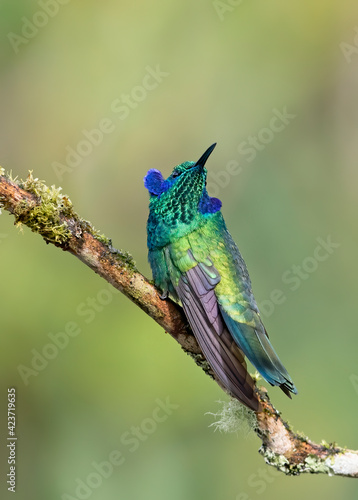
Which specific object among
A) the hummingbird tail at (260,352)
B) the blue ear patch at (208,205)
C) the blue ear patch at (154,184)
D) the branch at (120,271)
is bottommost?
the branch at (120,271)

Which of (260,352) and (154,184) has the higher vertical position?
(154,184)

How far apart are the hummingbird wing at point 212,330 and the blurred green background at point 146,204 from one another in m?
2.88

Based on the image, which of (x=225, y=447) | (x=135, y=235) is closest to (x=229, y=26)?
(x=135, y=235)

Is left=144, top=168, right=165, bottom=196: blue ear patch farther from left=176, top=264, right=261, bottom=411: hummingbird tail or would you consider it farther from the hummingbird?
left=176, top=264, right=261, bottom=411: hummingbird tail

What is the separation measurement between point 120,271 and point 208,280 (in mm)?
524

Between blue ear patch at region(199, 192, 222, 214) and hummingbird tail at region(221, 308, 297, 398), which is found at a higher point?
blue ear patch at region(199, 192, 222, 214)

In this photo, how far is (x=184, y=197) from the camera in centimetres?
337

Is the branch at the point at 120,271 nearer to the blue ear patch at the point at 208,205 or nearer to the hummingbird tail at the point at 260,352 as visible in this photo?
the hummingbird tail at the point at 260,352

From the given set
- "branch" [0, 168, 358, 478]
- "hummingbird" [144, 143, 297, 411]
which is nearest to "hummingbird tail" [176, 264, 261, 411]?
"hummingbird" [144, 143, 297, 411]

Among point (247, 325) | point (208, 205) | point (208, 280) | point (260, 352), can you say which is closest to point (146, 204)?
point (208, 205)

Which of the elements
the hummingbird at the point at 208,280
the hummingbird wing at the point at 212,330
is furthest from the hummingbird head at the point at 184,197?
the hummingbird wing at the point at 212,330

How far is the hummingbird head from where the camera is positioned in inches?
131

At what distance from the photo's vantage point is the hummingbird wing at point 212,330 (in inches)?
110

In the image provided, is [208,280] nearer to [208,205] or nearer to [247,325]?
[247,325]
